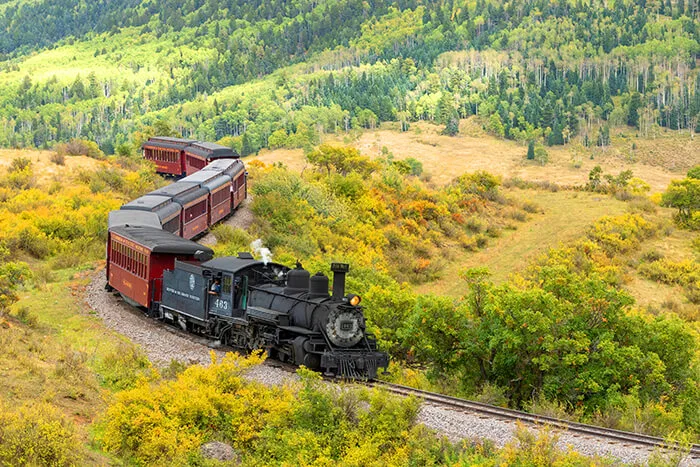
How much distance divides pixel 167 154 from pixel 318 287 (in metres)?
53.5

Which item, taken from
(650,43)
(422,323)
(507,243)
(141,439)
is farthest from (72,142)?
(650,43)

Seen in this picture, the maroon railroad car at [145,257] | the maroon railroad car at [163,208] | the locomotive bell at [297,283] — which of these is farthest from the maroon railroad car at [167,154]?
the locomotive bell at [297,283]

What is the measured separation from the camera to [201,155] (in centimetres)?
6981

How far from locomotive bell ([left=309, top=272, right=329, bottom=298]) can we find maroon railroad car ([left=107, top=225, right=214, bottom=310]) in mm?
7574

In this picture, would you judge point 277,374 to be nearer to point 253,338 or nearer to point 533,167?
point 253,338

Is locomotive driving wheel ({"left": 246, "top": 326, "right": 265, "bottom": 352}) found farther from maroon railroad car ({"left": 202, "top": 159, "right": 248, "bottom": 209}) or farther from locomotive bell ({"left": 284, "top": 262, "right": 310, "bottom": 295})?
maroon railroad car ({"left": 202, "top": 159, "right": 248, "bottom": 209})

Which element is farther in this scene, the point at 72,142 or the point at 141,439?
the point at 72,142

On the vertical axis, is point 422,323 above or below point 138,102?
above

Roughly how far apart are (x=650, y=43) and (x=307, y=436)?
7805 inches

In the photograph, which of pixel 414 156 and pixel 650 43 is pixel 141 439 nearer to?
pixel 414 156

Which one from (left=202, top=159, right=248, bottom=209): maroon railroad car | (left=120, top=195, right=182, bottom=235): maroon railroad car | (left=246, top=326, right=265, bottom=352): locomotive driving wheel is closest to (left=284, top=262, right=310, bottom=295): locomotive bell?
(left=246, top=326, right=265, bottom=352): locomotive driving wheel

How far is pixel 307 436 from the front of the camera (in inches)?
761

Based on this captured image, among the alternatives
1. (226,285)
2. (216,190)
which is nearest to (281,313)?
(226,285)

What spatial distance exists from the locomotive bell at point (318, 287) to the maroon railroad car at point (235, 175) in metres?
32.8
